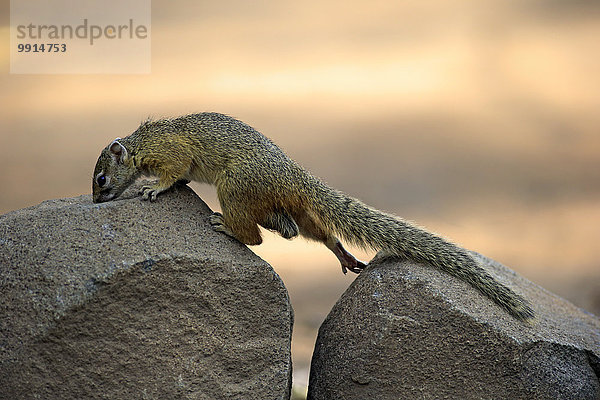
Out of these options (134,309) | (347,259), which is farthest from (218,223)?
(347,259)

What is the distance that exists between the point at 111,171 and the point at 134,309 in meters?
1.29

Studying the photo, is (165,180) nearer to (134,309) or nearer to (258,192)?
(258,192)

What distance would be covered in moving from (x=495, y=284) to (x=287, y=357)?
157 cm

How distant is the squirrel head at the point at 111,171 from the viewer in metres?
5.50

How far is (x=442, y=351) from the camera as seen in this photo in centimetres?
496

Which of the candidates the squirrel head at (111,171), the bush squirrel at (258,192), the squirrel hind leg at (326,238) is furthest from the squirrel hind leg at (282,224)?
the squirrel head at (111,171)

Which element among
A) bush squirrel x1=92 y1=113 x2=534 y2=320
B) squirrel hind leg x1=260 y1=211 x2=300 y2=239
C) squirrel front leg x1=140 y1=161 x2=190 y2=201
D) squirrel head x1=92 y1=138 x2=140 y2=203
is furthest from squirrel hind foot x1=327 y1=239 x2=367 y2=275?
squirrel head x1=92 y1=138 x2=140 y2=203

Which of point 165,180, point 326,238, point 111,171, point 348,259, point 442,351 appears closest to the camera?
point 442,351

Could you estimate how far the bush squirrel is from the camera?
17.4 feet

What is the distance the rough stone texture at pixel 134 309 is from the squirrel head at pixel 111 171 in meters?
0.37

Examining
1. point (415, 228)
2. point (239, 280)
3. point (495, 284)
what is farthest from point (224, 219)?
point (495, 284)

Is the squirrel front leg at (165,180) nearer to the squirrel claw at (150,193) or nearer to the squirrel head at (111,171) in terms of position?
the squirrel claw at (150,193)

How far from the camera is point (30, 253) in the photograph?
469 centimetres

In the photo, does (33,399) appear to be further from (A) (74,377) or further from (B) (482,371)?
(B) (482,371)
